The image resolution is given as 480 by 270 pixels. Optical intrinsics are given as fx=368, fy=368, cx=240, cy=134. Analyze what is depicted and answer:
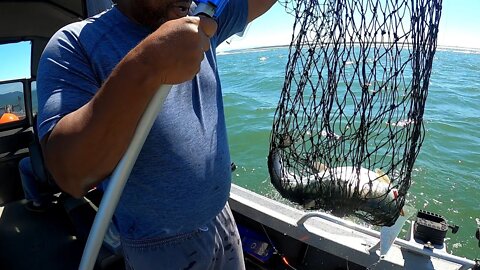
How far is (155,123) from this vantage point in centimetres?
111

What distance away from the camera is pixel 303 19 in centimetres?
181

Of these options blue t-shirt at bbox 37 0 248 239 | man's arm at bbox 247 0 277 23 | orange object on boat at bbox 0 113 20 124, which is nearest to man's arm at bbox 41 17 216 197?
blue t-shirt at bbox 37 0 248 239

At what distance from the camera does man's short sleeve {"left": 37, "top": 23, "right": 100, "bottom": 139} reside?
909 mm

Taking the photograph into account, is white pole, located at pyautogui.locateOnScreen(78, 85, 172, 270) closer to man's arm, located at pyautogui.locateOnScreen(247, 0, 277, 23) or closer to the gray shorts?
the gray shorts

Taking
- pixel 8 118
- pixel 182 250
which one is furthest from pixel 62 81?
pixel 8 118

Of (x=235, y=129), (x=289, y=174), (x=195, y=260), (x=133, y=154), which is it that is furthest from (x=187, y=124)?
(x=235, y=129)

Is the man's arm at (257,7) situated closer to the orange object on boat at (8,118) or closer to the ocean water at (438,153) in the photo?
the ocean water at (438,153)

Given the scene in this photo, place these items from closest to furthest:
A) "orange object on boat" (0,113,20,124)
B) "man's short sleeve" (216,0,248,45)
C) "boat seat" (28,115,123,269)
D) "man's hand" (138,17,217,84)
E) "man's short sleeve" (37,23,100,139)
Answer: "man's hand" (138,17,217,84), "man's short sleeve" (37,23,100,139), "man's short sleeve" (216,0,248,45), "boat seat" (28,115,123,269), "orange object on boat" (0,113,20,124)

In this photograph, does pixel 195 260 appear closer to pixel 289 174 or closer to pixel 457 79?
pixel 289 174

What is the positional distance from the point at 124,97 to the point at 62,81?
0.27m

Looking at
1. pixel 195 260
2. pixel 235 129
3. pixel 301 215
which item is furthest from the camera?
pixel 235 129

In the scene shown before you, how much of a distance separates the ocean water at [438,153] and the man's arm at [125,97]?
2685 millimetres

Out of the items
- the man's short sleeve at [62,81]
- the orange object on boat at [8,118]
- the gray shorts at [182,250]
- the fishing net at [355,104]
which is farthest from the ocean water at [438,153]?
the orange object on boat at [8,118]

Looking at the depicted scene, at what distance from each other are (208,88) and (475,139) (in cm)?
927
